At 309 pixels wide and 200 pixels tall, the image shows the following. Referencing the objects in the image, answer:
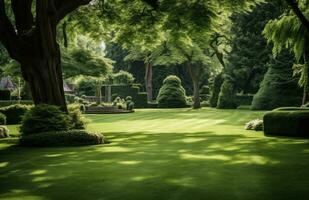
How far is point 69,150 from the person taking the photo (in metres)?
16.0

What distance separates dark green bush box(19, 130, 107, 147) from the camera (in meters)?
17.6

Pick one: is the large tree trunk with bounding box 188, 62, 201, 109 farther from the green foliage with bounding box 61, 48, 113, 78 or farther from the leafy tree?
the leafy tree

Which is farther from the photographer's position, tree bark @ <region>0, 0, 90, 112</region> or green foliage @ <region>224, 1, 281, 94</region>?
green foliage @ <region>224, 1, 281, 94</region>

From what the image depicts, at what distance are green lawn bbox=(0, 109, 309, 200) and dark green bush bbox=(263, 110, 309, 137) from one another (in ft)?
8.18

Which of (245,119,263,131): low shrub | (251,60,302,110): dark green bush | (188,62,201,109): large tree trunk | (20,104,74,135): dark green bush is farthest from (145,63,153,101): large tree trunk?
(20,104,74,135): dark green bush

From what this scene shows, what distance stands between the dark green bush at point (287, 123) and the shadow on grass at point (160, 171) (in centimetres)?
321

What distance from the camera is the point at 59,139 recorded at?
17.7 metres

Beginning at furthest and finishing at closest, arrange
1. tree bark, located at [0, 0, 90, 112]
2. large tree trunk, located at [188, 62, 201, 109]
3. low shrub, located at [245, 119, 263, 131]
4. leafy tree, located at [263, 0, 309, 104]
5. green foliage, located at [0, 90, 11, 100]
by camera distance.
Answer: large tree trunk, located at [188, 62, 201, 109] → green foliage, located at [0, 90, 11, 100] → low shrub, located at [245, 119, 263, 131] → tree bark, located at [0, 0, 90, 112] → leafy tree, located at [263, 0, 309, 104]

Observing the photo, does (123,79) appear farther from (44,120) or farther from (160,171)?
(160,171)

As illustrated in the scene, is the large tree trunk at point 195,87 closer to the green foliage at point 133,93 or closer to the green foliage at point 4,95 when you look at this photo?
the green foliage at point 133,93

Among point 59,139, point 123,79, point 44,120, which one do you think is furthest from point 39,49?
point 123,79

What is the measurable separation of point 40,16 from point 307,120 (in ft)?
39.8

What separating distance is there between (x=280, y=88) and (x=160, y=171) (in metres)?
36.2

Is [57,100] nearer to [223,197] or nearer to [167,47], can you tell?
[223,197]
